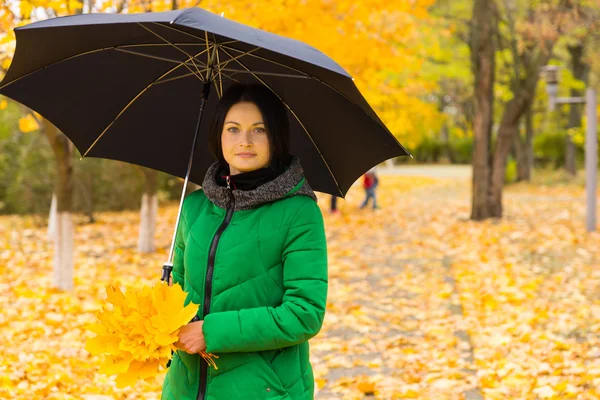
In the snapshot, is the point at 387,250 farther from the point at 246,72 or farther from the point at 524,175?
the point at 524,175

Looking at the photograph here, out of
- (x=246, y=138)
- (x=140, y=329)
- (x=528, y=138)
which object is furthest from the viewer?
(x=528, y=138)

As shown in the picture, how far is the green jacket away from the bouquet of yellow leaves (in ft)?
0.40

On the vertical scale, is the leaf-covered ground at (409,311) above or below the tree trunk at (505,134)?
below

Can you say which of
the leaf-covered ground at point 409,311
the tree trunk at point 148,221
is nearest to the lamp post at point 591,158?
the leaf-covered ground at point 409,311

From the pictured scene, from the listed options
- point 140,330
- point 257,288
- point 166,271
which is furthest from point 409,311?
point 140,330

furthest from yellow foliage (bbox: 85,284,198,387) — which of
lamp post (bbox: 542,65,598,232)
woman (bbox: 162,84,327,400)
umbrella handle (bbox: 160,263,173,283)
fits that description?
lamp post (bbox: 542,65,598,232)

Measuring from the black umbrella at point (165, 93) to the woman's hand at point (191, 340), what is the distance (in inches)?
17.1

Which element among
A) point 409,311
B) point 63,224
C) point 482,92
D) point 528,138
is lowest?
point 409,311

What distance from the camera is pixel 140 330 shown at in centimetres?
220

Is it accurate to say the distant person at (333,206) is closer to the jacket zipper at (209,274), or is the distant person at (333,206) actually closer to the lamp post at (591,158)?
the lamp post at (591,158)

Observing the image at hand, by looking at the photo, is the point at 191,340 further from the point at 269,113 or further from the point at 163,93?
the point at 163,93

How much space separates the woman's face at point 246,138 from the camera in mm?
2443

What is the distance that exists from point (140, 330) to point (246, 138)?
706 mm

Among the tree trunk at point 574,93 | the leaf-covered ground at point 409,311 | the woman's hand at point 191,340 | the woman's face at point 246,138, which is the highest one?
the tree trunk at point 574,93
